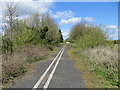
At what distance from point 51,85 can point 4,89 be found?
6.25 ft

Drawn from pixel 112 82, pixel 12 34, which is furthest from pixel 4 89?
pixel 12 34

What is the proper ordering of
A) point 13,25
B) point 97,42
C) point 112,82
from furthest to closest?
point 97,42
point 13,25
point 112,82

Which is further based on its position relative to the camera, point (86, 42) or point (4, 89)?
point (86, 42)

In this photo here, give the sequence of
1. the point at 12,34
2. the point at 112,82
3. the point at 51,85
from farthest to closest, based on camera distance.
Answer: the point at 12,34
the point at 112,82
the point at 51,85

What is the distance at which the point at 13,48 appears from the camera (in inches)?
500

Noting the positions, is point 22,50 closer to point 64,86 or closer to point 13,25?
point 13,25

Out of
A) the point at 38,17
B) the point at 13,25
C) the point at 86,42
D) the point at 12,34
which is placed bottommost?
the point at 86,42

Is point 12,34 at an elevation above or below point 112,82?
above

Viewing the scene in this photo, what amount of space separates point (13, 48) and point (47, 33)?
65.5 ft

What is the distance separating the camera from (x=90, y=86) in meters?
5.30

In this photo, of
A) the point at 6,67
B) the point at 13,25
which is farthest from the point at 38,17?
the point at 6,67

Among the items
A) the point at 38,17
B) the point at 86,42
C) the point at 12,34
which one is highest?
the point at 38,17

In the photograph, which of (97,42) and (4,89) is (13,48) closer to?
(4,89)

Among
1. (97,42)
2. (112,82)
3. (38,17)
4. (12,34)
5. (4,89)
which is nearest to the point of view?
(4,89)
